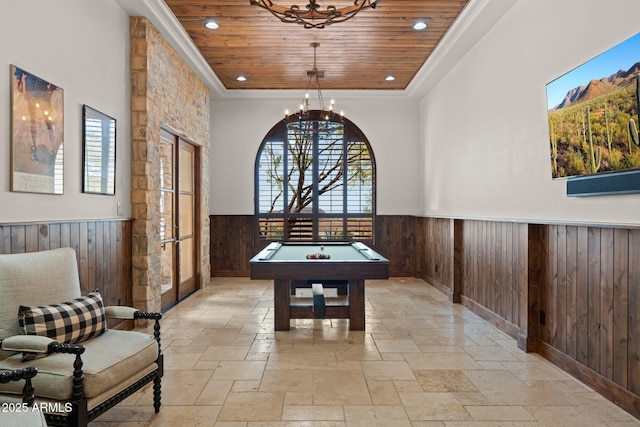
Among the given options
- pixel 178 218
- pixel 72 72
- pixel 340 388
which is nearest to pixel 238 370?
pixel 340 388

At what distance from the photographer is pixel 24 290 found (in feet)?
7.41

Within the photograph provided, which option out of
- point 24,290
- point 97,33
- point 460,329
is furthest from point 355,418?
point 97,33

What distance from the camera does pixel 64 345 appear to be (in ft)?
6.48

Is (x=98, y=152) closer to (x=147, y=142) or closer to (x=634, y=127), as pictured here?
(x=147, y=142)

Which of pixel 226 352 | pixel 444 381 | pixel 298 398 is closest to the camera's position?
pixel 298 398

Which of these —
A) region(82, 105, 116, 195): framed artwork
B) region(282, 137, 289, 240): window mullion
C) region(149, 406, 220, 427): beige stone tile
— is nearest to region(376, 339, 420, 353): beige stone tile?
region(149, 406, 220, 427): beige stone tile

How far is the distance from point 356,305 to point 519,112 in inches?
97.8

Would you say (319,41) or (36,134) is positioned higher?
(319,41)

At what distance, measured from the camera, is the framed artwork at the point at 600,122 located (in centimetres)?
250

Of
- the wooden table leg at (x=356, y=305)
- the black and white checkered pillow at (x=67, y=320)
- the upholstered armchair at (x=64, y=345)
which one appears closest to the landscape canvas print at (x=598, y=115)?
the wooden table leg at (x=356, y=305)

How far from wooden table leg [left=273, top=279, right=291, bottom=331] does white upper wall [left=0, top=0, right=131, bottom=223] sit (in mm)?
1826

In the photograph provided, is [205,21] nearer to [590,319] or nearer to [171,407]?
[171,407]

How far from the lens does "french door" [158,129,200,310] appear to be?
17.6 ft

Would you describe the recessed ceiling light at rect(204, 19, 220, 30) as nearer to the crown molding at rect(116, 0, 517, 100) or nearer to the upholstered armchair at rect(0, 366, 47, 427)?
the crown molding at rect(116, 0, 517, 100)
